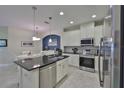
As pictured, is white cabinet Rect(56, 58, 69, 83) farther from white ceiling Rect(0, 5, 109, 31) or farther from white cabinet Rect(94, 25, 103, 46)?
white cabinet Rect(94, 25, 103, 46)

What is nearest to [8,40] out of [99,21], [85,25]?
[85,25]

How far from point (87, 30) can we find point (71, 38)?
1223mm

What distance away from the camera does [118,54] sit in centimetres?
62

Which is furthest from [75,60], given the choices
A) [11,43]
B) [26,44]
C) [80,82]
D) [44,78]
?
[11,43]

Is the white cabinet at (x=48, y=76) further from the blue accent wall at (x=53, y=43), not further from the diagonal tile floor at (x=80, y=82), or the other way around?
the blue accent wall at (x=53, y=43)

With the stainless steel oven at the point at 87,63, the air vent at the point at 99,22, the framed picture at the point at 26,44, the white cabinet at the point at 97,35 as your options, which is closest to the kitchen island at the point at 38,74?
the stainless steel oven at the point at 87,63

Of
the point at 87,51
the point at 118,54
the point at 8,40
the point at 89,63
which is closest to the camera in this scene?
the point at 118,54

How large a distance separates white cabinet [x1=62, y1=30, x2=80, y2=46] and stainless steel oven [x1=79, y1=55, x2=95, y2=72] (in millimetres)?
1130

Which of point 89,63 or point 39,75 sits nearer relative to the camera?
point 39,75

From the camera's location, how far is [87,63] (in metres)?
4.62

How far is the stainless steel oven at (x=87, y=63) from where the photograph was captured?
14.5 feet
